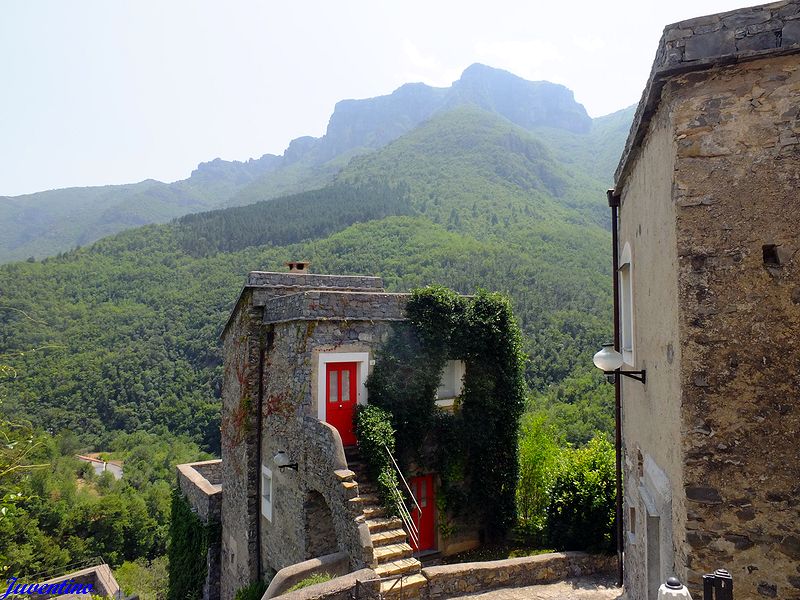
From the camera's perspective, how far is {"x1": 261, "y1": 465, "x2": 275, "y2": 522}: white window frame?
1238 centimetres

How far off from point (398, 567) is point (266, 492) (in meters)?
5.10

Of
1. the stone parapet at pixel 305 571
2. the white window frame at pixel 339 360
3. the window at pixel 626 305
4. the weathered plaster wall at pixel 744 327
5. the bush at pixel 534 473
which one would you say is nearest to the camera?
the weathered plaster wall at pixel 744 327

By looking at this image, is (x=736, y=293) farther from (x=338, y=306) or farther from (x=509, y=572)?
(x=338, y=306)

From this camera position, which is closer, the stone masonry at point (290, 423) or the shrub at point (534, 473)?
the stone masonry at point (290, 423)

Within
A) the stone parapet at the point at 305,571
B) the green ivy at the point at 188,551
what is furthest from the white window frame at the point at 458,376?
the green ivy at the point at 188,551

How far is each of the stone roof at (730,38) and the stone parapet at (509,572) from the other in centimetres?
821

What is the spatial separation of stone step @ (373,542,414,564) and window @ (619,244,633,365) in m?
4.98

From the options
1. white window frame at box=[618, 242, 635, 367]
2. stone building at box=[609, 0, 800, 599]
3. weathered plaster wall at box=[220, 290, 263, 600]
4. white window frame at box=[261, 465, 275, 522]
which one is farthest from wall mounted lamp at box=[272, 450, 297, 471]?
stone building at box=[609, 0, 800, 599]

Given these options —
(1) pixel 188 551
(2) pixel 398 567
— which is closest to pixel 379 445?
(2) pixel 398 567

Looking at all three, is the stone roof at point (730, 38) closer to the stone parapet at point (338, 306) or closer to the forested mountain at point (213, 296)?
the stone parapet at point (338, 306)

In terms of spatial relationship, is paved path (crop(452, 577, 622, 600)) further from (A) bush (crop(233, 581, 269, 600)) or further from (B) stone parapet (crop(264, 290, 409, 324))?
(B) stone parapet (crop(264, 290, 409, 324))

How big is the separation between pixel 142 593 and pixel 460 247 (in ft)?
116

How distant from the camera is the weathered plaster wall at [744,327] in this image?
12.5ft

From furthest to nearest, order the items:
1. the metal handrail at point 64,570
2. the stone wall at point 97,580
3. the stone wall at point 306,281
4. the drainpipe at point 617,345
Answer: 1. the metal handrail at point 64,570
2. the stone wall at point 97,580
3. the stone wall at point 306,281
4. the drainpipe at point 617,345
